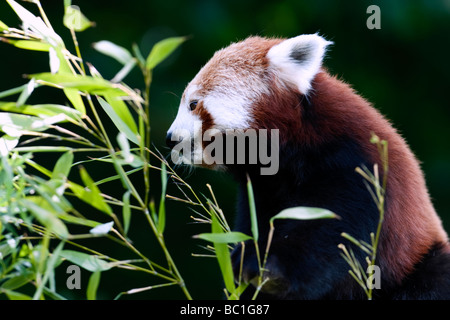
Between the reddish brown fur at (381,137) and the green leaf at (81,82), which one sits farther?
the reddish brown fur at (381,137)

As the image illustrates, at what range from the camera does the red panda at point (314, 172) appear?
1.90 meters

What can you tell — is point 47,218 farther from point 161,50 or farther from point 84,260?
point 161,50

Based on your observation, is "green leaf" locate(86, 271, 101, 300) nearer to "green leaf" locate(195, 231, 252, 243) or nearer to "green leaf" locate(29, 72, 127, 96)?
"green leaf" locate(195, 231, 252, 243)

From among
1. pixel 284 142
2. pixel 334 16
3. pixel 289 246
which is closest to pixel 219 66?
pixel 284 142

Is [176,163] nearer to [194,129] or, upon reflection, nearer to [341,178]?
[194,129]

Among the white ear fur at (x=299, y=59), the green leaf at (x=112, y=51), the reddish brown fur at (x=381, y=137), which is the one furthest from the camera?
the white ear fur at (x=299, y=59)

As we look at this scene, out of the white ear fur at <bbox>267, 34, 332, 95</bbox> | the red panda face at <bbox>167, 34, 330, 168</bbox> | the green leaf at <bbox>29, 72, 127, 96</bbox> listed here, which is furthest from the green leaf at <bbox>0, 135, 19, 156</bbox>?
the white ear fur at <bbox>267, 34, 332, 95</bbox>

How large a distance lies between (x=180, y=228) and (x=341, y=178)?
363 cm

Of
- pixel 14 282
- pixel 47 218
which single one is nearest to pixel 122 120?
pixel 47 218

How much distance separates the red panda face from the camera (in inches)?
86.5

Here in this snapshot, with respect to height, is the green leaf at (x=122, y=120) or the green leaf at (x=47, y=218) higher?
the green leaf at (x=122, y=120)

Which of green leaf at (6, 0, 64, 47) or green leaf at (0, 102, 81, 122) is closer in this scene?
green leaf at (0, 102, 81, 122)

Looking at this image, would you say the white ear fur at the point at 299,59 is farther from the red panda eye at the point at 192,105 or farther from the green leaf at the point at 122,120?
the green leaf at the point at 122,120

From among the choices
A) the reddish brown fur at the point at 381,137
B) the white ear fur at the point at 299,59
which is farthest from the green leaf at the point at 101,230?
the white ear fur at the point at 299,59
